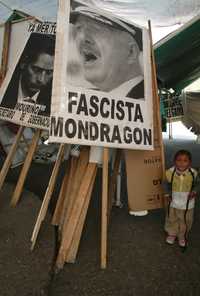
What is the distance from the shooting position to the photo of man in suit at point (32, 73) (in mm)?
3824

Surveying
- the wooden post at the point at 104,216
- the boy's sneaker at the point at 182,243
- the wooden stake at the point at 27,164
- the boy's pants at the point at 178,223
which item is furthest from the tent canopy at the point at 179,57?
the boy's sneaker at the point at 182,243

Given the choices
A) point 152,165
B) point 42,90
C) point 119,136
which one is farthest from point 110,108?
point 42,90

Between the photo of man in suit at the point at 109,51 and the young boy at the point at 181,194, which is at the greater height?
the photo of man in suit at the point at 109,51

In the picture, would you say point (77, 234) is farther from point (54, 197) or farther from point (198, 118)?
point (198, 118)

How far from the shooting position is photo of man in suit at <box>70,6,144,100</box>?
2.90m

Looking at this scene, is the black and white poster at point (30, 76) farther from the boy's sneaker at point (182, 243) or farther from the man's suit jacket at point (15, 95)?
the boy's sneaker at point (182, 243)

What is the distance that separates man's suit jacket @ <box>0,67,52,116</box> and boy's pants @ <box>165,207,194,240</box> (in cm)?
172

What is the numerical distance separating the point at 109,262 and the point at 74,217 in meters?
0.51

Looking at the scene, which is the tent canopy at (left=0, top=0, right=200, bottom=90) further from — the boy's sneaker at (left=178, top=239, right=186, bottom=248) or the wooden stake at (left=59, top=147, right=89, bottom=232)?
the boy's sneaker at (left=178, top=239, right=186, bottom=248)

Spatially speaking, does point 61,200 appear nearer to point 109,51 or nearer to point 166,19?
point 109,51

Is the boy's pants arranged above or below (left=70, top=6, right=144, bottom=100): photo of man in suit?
below

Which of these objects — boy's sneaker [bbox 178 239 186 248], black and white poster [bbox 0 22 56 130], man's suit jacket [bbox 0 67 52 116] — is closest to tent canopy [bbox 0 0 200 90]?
black and white poster [bbox 0 22 56 130]

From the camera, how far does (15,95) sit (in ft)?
12.7

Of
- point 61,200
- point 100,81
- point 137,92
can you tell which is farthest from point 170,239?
point 100,81
